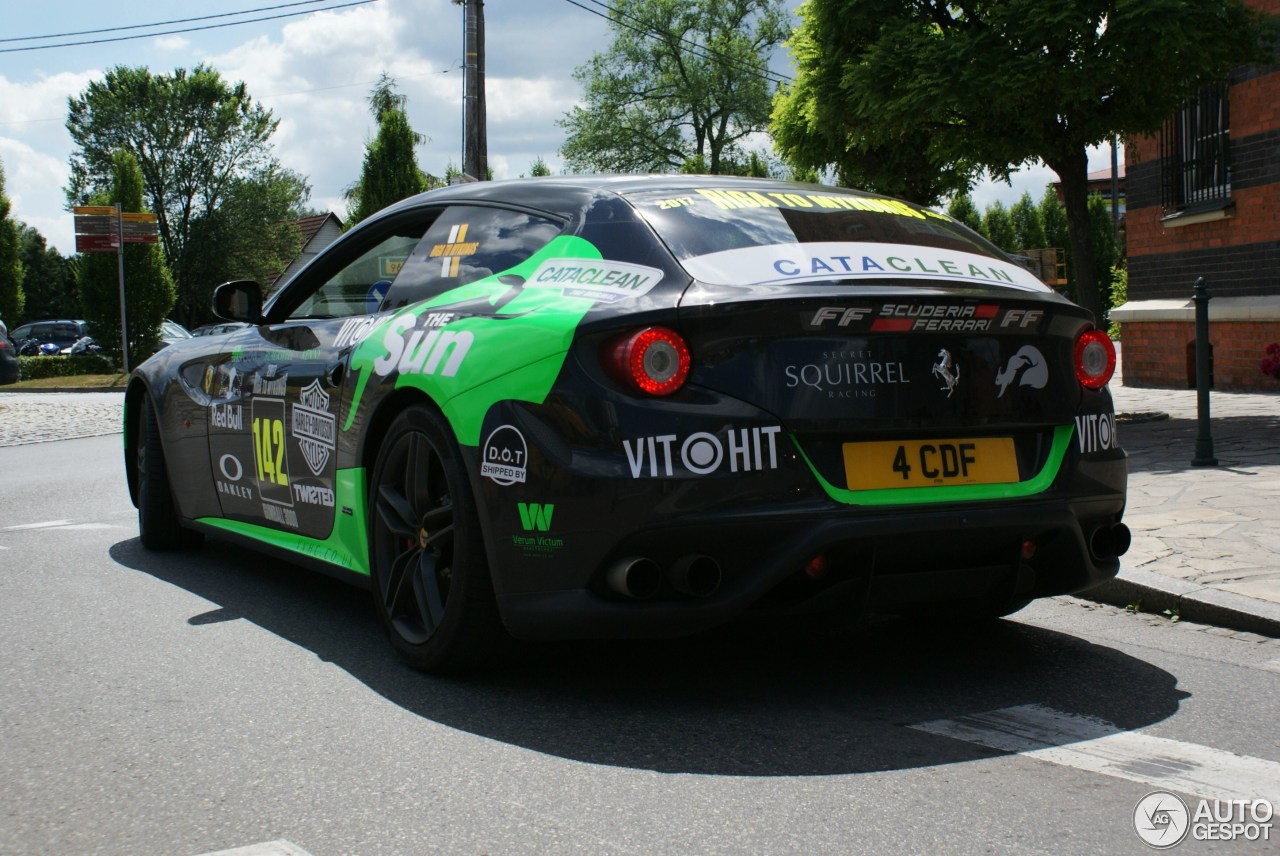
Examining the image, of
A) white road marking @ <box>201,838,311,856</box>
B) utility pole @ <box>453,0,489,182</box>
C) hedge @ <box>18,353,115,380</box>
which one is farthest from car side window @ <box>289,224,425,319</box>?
hedge @ <box>18,353,115,380</box>

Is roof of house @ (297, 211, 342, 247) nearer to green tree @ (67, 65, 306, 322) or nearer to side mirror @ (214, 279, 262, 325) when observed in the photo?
green tree @ (67, 65, 306, 322)

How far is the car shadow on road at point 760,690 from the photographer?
339 centimetres

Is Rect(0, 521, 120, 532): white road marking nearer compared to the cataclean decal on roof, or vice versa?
the cataclean decal on roof

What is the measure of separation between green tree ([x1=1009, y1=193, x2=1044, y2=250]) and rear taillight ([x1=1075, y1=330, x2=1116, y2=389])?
50.1 meters

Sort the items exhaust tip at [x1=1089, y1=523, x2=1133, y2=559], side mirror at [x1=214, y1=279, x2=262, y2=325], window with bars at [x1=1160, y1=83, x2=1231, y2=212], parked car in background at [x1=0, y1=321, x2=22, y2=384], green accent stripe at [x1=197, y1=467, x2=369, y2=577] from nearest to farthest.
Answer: exhaust tip at [x1=1089, y1=523, x2=1133, y2=559], green accent stripe at [x1=197, y1=467, x2=369, y2=577], side mirror at [x1=214, y1=279, x2=262, y2=325], window with bars at [x1=1160, y1=83, x2=1231, y2=212], parked car in background at [x1=0, y1=321, x2=22, y2=384]

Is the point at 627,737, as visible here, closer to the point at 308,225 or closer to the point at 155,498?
the point at 155,498

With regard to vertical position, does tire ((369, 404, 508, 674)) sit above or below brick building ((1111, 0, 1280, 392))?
below

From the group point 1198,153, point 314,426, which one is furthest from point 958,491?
point 1198,153

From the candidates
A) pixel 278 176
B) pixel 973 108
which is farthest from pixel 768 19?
pixel 973 108

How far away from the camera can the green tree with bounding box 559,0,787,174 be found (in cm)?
6012

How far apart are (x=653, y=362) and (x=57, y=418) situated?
58.3 feet

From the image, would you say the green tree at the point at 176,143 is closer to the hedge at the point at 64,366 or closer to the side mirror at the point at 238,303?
the hedge at the point at 64,366
